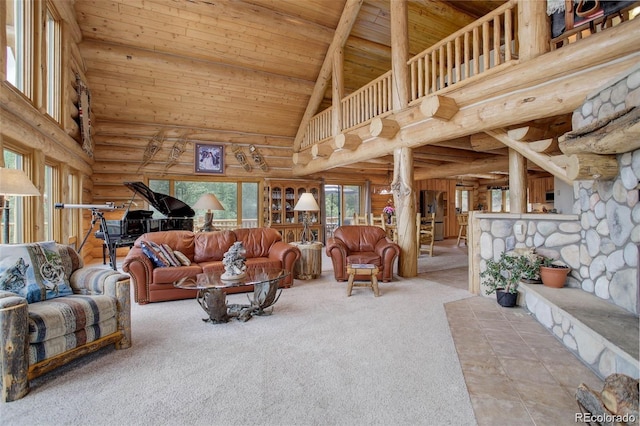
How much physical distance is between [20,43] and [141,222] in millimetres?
3001

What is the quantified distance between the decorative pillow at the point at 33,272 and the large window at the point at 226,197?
17.9 ft

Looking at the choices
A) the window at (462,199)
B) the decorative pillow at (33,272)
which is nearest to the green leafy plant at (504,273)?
the decorative pillow at (33,272)

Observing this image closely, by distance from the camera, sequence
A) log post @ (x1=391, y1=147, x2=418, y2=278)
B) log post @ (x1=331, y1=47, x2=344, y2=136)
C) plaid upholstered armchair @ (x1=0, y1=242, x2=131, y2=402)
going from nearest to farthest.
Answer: plaid upholstered armchair @ (x1=0, y1=242, x2=131, y2=402)
log post @ (x1=391, y1=147, x2=418, y2=278)
log post @ (x1=331, y1=47, x2=344, y2=136)

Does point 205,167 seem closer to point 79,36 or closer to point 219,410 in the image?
point 79,36

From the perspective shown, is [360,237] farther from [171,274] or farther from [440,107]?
[171,274]

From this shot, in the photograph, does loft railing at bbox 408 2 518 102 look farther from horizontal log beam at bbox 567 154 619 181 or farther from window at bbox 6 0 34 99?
window at bbox 6 0 34 99

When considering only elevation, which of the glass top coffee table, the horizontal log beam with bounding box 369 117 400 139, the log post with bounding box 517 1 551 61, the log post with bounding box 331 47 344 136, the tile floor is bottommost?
the tile floor

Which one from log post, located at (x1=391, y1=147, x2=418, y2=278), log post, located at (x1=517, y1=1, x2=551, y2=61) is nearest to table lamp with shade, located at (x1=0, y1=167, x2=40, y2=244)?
log post, located at (x1=391, y1=147, x2=418, y2=278)

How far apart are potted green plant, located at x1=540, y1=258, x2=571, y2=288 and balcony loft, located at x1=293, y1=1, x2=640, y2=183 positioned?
3.10 feet

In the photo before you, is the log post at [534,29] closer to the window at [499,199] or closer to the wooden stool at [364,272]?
the wooden stool at [364,272]

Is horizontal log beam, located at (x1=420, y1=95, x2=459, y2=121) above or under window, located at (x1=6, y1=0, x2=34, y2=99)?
under

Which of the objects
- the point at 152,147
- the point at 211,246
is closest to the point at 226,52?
the point at 152,147

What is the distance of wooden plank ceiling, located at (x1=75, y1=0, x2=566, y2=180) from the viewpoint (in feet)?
18.4

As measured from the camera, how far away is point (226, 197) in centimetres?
831
